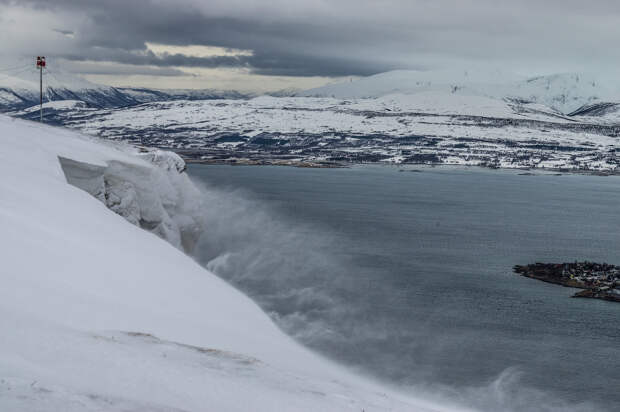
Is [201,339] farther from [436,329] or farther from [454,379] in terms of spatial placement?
[436,329]

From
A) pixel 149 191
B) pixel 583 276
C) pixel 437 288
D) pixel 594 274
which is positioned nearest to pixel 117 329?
pixel 149 191

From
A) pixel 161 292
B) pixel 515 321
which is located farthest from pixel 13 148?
pixel 515 321

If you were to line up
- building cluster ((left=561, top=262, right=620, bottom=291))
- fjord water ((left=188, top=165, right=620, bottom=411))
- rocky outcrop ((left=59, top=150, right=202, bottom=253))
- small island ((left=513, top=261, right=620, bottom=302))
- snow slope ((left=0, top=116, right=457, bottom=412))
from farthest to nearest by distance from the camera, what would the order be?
building cluster ((left=561, top=262, right=620, bottom=291)), small island ((left=513, top=261, right=620, bottom=302)), rocky outcrop ((left=59, top=150, right=202, bottom=253)), fjord water ((left=188, top=165, right=620, bottom=411)), snow slope ((left=0, top=116, right=457, bottom=412))

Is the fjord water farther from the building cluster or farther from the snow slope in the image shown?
the snow slope

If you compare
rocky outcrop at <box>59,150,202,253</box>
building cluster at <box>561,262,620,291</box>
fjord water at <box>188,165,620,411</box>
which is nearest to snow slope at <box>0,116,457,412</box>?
rocky outcrop at <box>59,150,202,253</box>

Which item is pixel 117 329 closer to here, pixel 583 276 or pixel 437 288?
pixel 437 288

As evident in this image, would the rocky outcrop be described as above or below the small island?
above
